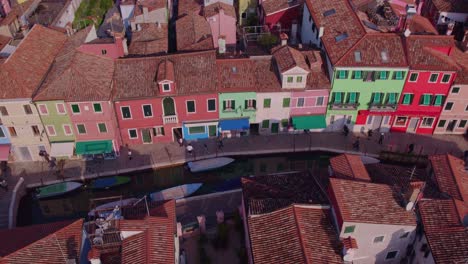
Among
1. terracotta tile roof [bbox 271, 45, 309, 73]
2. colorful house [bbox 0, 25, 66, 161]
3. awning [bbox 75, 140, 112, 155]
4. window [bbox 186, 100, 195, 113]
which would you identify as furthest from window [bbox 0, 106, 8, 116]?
terracotta tile roof [bbox 271, 45, 309, 73]

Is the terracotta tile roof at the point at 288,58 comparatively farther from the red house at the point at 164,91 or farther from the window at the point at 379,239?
the window at the point at 379,239

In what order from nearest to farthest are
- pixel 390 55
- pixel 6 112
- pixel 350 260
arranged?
1. pixel 350 260
2. pixel 6 112
3. pixel 390 55

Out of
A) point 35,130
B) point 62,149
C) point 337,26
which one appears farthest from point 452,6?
point 35,130

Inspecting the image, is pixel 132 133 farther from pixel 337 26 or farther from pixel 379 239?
pixel 379 239

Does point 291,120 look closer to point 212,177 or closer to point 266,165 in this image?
point 266,165

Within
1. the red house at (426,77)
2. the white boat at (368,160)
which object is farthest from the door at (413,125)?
the white boat at (368,160)

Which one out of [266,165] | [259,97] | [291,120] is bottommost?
[266,165]

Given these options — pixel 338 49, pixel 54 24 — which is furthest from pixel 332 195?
pixel 54 24

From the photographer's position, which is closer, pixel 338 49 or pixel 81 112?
pixel 81 112
